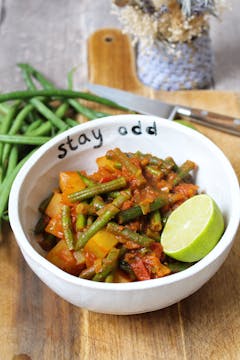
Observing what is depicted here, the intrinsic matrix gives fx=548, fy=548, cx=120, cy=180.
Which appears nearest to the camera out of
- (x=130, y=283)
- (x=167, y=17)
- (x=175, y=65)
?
(x=130, y=283)

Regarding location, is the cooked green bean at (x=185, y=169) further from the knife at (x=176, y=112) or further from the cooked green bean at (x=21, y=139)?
the cooked green bean at (x=21, y=139)

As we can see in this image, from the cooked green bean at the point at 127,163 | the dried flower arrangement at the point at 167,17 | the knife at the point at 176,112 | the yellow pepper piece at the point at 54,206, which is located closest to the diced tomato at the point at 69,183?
the yellow pepper piece at the point at 54,206

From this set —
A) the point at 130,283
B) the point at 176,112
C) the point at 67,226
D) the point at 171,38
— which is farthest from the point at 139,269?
the point at 171,38

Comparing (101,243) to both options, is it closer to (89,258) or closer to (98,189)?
(89,258)

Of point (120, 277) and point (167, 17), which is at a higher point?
point (167, 17)

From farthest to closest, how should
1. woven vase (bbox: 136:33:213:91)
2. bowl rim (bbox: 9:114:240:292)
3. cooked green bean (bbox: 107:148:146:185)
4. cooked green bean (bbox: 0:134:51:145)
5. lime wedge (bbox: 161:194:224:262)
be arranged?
woven vase (bbox: 136:33:213:91), cooked green bean (bbox: 0:134:51:145), cooked green bean (bbox: 107:148:146:185), lime wedge (bbox: 161:194:224:262), bowl rim (bbox: 9:114:240:292)

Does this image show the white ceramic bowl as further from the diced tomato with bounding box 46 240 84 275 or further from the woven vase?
the woven vase

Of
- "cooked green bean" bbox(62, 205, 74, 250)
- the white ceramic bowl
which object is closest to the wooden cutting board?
the white ceramic bowl
